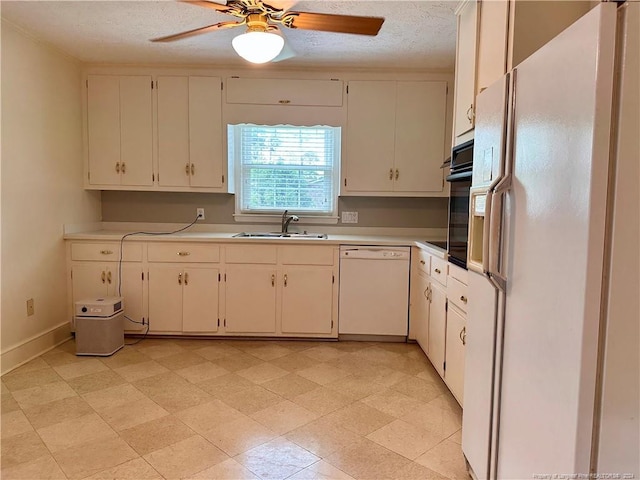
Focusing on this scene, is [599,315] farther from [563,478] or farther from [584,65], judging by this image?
[584,65]

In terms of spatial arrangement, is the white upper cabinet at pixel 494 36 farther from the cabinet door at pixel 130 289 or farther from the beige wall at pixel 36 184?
the beige wall at pixel 36 184

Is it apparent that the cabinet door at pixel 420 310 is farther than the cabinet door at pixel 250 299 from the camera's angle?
No

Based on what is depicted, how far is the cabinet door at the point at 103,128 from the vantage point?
144 inches

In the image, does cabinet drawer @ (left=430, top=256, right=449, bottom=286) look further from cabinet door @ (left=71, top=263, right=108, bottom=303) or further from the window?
cabinet door @ (left=71, top=263, right=108, bottom=303)

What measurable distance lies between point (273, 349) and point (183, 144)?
6.48 feet

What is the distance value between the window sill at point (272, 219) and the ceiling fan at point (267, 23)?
6.15ft

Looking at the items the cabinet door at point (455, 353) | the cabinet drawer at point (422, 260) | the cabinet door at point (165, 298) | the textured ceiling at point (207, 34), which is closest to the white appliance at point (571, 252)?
the cabinet door at point (455, 353)

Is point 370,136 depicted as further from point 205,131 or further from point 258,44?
point 258,44

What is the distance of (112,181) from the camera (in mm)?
3732

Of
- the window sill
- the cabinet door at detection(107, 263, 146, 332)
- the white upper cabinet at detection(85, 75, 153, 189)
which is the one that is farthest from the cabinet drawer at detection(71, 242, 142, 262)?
the window sill

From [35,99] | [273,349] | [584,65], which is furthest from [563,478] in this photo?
[35,99]

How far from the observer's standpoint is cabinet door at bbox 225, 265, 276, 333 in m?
3.47

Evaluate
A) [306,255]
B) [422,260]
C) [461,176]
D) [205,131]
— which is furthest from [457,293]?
[205,131]

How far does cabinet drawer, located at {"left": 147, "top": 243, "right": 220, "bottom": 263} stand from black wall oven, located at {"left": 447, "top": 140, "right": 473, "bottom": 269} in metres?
1.94
